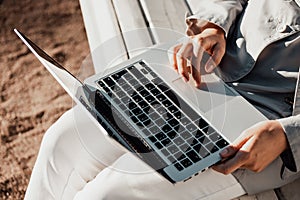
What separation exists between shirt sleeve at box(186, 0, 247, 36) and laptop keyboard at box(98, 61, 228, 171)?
16 cm

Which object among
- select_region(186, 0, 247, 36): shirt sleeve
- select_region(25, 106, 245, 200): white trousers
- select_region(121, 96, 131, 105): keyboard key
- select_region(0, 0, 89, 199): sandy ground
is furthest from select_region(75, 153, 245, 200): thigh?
select_region(0, 0, 89, 199): sandy ground

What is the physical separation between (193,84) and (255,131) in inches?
7.3

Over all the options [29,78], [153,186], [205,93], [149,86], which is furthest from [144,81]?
[29,78]

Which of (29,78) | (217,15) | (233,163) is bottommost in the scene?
(29,78)

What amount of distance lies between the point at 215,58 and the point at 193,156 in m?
0.27

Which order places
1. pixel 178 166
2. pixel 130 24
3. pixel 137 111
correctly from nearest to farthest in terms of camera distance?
pixel 178 166
pixel 137 111
pixel 130 24

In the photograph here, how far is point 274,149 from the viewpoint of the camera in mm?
1056

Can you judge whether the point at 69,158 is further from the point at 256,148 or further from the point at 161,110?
the point at 256,148

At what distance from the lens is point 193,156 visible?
1032mm

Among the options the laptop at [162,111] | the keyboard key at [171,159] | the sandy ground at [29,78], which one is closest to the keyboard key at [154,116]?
the laptop at [162,111]

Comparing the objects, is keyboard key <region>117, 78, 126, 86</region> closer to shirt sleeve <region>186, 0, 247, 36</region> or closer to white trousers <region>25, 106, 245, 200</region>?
white trousers <region>25, 106, 245, 200</region>

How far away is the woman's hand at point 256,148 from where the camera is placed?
1.03 metres

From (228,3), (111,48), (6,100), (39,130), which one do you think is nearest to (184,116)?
(228,3)

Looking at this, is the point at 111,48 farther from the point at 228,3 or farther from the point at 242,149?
the point at 242,149
